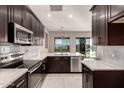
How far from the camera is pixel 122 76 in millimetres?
2525

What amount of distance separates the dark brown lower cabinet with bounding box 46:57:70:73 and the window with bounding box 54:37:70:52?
455cm

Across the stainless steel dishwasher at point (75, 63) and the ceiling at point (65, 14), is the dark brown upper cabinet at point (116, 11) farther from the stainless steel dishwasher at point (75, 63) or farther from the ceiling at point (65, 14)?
the stainless steel dishwasher at point (75, 63)

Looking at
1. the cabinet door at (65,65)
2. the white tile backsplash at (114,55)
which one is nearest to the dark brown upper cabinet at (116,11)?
the white tile backsplash at (114,55)

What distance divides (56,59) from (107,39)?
4.24 m

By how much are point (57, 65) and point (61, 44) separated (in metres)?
4.77

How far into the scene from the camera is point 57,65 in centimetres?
669

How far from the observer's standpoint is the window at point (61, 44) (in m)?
11.2

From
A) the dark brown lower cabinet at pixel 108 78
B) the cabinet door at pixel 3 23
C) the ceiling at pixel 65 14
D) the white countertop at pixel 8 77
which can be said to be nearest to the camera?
the white countertop at pixel 8 77

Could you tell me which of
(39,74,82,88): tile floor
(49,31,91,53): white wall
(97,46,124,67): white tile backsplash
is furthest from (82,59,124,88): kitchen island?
(49,31,91,53): white wall

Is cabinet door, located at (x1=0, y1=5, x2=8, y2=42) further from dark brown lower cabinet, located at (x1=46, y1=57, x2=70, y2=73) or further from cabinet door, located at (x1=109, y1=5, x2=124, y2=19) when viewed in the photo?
dark brown lower cabinet, located at (x1=46, y1=57, x2=70, y2=73)

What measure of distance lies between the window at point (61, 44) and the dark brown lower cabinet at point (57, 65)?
4550mm

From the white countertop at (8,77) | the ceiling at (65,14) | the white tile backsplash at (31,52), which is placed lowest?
the white countertop at (8,77)
